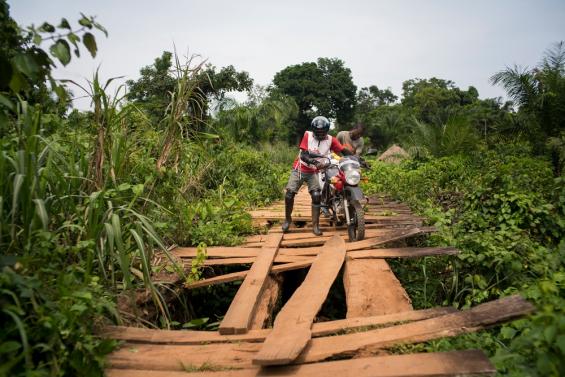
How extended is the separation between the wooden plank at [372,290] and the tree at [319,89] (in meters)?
33.8

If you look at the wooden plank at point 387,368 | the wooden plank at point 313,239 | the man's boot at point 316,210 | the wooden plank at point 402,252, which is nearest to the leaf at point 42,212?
the wooden plank at point 387,368

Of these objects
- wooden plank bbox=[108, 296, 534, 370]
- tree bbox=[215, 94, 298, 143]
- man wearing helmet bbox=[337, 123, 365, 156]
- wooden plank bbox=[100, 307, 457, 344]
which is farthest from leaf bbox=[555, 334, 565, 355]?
tree bbox=[215, 94, 298, 143]

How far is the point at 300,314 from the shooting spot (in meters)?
2.67

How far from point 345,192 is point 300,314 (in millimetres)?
2311

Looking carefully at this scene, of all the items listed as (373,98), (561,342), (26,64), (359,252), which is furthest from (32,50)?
(373,98)

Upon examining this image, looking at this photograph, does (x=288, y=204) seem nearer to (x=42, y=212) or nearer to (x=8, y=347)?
(x=42, y=212)

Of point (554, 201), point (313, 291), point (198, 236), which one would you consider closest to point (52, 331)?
point (313, 291)

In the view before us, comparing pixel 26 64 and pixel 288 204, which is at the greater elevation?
pixel 26 64

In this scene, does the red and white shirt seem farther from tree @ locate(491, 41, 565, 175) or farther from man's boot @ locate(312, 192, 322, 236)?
tree @ locate(491, 41, 565, 175)

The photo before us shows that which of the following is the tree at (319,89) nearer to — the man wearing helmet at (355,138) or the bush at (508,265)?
the man wearing helmet at (355,138)

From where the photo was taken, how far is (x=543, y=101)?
9641 mm

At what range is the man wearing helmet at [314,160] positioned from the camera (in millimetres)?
5051

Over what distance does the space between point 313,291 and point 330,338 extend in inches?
32.3

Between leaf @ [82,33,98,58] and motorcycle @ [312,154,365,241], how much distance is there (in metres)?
3.27
